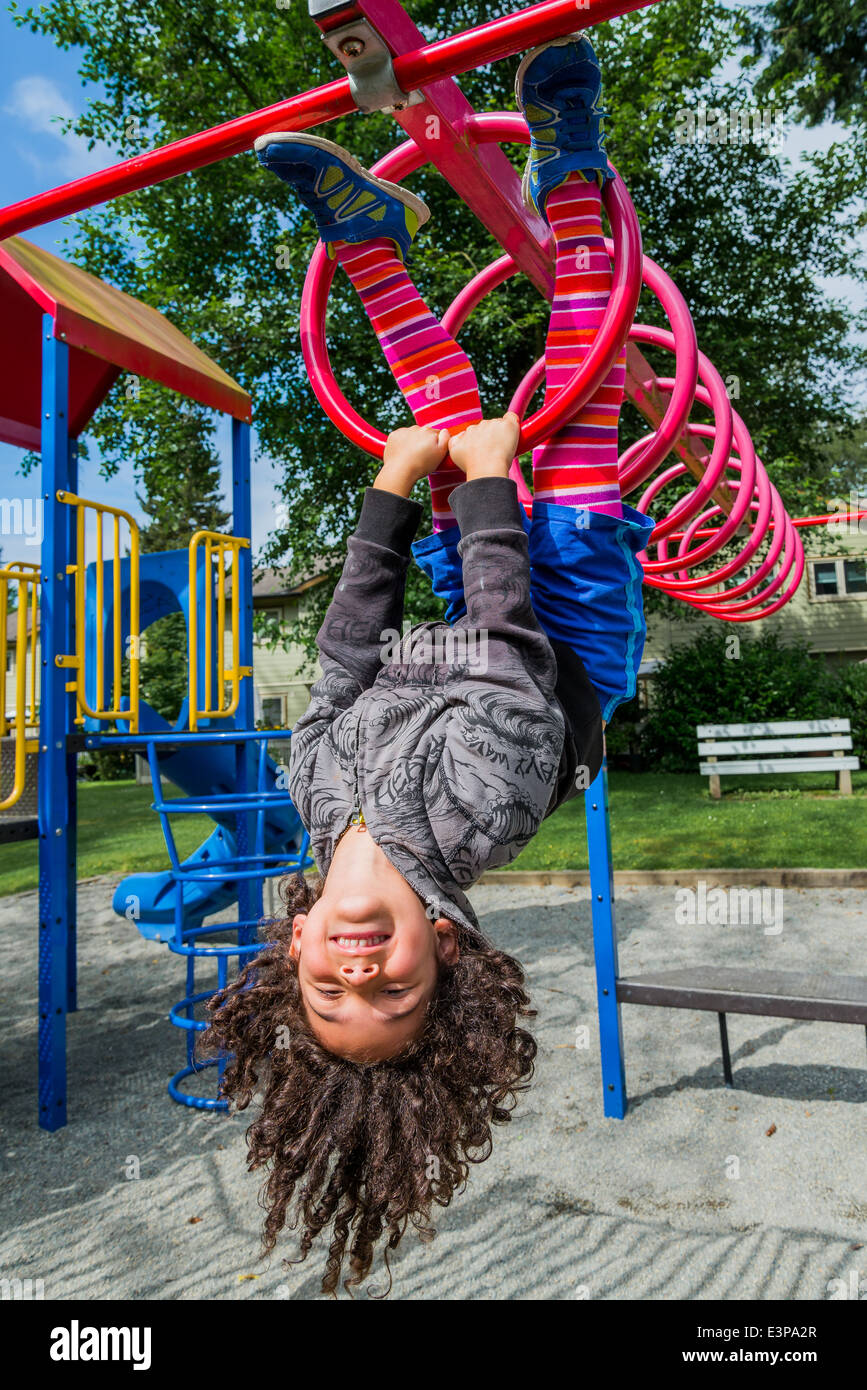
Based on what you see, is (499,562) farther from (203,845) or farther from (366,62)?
(203,845)

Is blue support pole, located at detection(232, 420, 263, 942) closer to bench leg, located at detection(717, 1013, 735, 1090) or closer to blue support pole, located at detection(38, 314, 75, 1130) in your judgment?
blue support pole, located at detection(38, 314, 75, 1130)

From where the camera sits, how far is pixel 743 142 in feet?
39.1

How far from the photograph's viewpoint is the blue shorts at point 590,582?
5.97 feet

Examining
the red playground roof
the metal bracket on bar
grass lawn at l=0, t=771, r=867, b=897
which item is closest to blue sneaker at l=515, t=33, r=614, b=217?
the metal bracket on bar

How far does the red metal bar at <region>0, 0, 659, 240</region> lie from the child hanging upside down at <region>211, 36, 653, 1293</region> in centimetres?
6

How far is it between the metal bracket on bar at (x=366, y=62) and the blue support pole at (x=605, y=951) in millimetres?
2593

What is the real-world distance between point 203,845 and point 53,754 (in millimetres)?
1672

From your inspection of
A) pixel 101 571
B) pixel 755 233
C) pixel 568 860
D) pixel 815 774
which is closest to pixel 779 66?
pixel 755 233

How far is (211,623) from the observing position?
195 inches

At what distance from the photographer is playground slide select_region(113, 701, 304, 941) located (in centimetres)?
501

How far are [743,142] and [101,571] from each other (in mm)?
11577

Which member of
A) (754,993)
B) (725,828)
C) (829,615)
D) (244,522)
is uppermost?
(829,615)

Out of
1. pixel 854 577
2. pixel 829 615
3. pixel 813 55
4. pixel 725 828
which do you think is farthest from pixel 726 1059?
pixel 854 577
